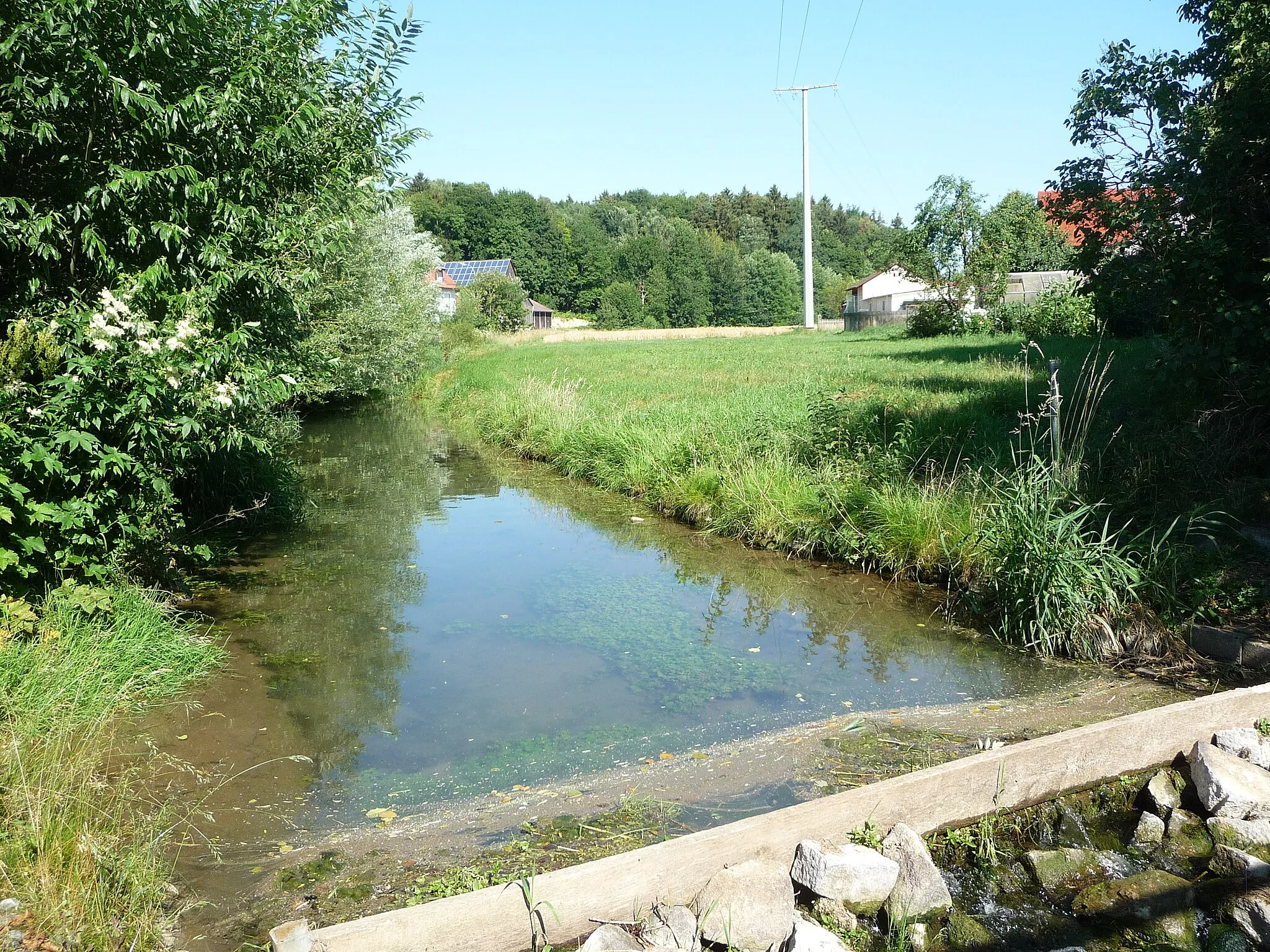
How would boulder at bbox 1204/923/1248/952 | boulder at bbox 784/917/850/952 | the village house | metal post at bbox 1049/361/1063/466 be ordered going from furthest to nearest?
1. the village house
2. metal post at bbox 1049/361/1063/466
3. boulder at bbox 1204/923/1248/952
4. boulder at bbox 784/917/850/952

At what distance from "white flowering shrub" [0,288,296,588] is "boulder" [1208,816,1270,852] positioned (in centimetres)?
630

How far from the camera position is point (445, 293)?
224ft

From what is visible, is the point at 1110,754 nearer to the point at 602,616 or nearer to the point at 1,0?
the point at 602,616

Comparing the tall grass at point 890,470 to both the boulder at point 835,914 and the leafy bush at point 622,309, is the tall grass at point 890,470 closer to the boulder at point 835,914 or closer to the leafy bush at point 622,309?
the boulder at point 835,914

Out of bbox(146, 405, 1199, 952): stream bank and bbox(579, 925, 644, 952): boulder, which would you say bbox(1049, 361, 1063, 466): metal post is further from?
bbox(579, 925, 644, 952): boulder

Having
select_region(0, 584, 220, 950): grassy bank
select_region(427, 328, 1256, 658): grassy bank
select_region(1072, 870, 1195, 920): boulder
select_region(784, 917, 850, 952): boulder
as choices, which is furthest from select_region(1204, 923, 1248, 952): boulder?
select_region(0, 584, 220, 950): grassy bank

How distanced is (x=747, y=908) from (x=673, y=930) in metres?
0.31

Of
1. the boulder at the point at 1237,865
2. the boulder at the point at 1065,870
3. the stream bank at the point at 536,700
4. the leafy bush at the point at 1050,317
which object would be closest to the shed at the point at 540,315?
the leafy bush at the point at 1050,317

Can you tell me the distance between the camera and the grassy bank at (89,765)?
3471 millimetres

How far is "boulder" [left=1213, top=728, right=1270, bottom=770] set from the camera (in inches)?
188

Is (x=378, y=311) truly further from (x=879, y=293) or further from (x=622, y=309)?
(x=622, y=309)

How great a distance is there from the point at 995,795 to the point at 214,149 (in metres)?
6.92

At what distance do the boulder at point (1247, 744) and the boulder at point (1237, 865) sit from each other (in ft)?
2.39

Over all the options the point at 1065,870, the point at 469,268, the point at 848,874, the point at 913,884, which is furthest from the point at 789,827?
the point at 469,268
